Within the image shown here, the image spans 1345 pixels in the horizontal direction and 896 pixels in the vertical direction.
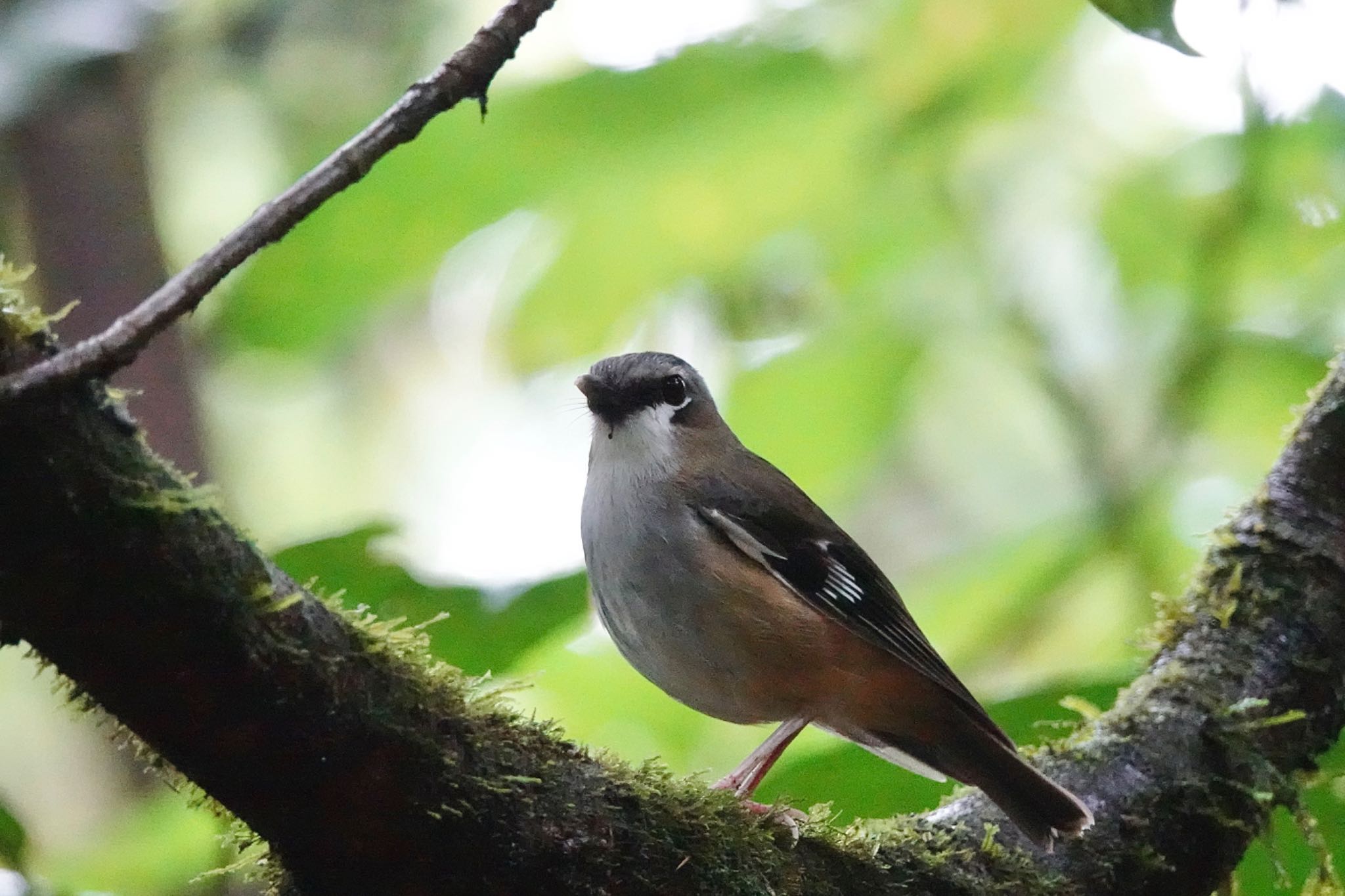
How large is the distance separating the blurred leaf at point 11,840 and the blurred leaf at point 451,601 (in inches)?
27.0

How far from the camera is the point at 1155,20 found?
2.27 meters

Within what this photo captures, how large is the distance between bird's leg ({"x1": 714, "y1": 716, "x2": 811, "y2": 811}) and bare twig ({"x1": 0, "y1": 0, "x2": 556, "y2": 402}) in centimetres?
169

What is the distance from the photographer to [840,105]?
4367 mm

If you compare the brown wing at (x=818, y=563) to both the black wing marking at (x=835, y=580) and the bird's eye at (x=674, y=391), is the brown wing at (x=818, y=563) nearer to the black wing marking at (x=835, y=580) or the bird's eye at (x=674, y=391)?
the black wing marking at (x=835, y=580)

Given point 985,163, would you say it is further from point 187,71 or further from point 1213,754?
point 187,71

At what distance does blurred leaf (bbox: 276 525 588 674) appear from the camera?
262 centimetres

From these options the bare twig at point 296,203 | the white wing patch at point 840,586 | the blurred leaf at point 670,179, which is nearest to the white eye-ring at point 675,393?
the white wing patch at point 840,586

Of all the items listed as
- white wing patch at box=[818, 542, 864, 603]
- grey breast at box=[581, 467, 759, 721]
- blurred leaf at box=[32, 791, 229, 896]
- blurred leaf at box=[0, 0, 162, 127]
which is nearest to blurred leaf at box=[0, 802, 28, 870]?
blurred leaf at box=[32, 791, 229, 896]

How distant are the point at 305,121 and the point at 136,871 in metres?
3.82

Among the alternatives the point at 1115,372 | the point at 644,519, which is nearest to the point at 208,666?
the point at 644,519

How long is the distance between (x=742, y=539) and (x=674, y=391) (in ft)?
2.17

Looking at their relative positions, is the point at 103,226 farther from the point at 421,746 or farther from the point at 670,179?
the point at 421,746

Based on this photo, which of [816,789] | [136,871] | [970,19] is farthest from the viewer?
[970,19]

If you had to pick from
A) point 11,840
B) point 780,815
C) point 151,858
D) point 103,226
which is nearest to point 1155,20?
point 780,815
